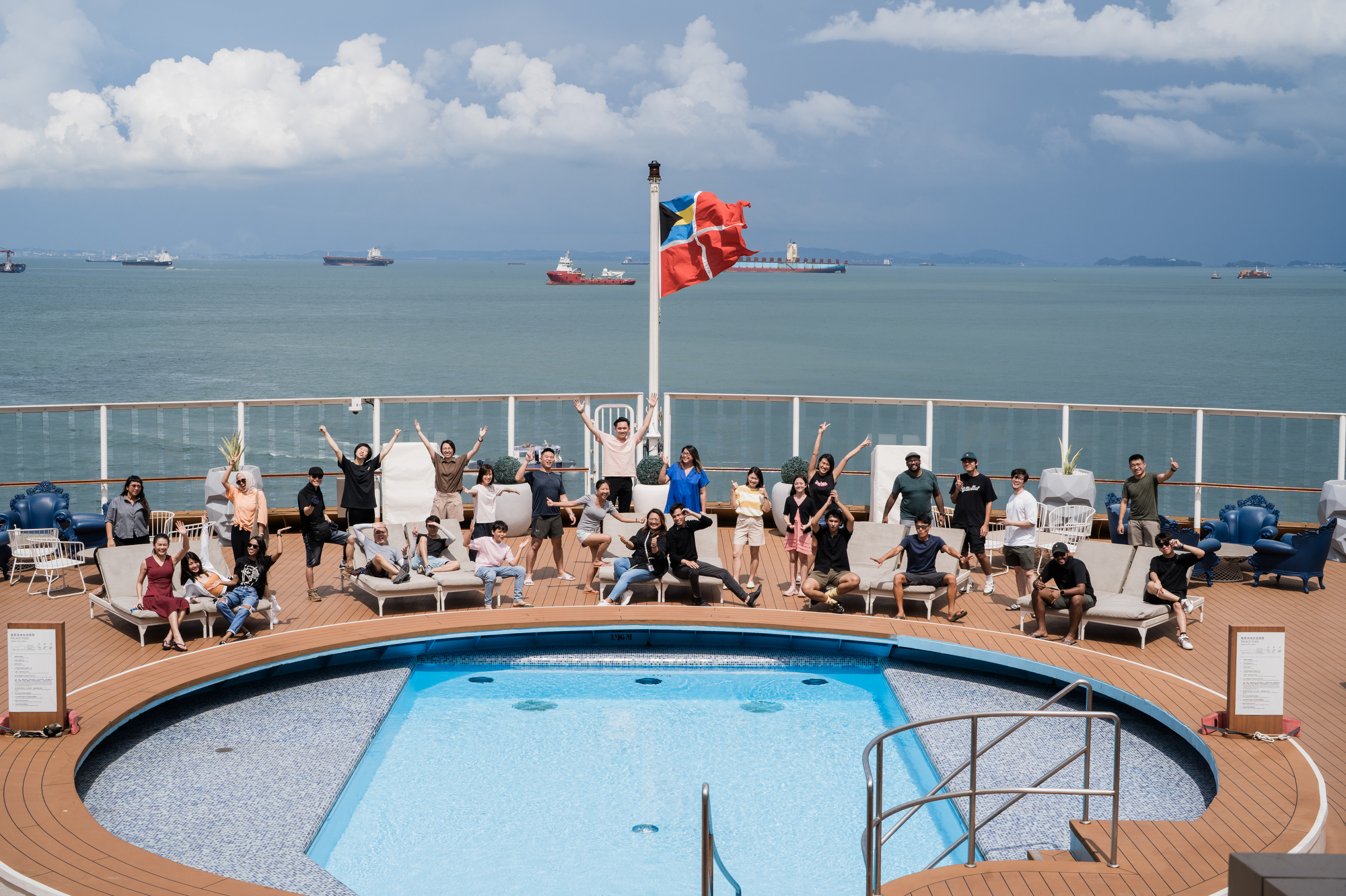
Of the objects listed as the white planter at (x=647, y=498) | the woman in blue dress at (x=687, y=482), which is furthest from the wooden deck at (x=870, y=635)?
the woman in blue dress at (x=687, y=482)

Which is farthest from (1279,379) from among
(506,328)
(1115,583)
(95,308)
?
(95,308)

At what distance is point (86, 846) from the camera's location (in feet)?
21.0

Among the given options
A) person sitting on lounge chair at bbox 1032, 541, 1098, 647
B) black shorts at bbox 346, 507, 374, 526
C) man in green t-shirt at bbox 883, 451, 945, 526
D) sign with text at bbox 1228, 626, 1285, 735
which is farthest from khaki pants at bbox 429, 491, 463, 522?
sign with text at bbox 1228, 626, 1285, 735

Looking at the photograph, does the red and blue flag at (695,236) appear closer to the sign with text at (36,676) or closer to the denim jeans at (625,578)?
the denim jeans at (625,578)

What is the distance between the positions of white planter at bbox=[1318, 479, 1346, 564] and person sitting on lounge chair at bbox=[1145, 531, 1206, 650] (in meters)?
3.78

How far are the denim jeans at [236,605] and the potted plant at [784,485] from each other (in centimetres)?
585

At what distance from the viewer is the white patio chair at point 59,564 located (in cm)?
1187

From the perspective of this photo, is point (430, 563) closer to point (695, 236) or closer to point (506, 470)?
point (506, 470)

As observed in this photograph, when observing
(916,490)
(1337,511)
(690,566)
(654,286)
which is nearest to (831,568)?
(690,566)

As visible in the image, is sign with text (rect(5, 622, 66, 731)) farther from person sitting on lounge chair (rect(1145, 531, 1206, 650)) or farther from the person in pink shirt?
person sitting on lounge chair (rect(1145, 531, 1206, 650))

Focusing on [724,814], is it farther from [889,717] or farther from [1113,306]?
[1113,306]

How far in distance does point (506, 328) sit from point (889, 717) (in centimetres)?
9789

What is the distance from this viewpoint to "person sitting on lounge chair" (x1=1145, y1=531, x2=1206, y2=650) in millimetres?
10461

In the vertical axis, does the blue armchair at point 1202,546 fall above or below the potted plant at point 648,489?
below
